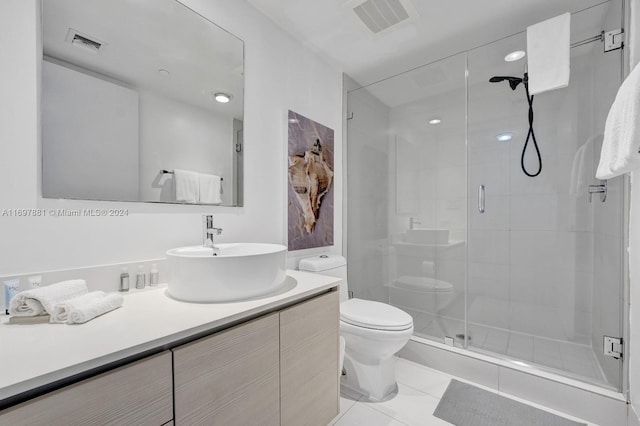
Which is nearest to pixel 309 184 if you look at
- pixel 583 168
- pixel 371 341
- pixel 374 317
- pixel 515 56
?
pixel 374 317

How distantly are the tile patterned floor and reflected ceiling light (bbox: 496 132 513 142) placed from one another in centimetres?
173

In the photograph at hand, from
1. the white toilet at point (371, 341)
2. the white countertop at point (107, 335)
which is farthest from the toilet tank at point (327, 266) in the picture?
the white countertop at point (107, 335)

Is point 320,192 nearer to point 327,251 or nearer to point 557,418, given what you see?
point 327,251

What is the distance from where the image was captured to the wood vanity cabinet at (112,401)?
1.77 ft

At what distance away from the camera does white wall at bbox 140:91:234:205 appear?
1233 mm

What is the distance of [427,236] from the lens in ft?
8.10

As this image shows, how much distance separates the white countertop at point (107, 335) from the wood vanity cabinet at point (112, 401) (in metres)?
0.03

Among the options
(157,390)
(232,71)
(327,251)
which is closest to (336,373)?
(157,390)

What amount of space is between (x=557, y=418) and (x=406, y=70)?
247 cm

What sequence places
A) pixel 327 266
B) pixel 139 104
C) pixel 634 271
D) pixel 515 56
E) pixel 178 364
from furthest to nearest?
1. pixel 515 56
2. pixel 327 266
3. pixel 634 271
4. pixel 139 104
5. pixel 178 364

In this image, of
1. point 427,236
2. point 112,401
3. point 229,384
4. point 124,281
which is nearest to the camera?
point 112,401

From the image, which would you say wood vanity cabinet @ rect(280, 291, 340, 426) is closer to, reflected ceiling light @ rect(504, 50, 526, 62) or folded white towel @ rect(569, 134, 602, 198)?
folded white towel @ rect(569, 134, 602, 198)

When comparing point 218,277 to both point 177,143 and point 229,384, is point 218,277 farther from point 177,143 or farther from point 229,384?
point 177,143

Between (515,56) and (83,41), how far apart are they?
95.9 inches
